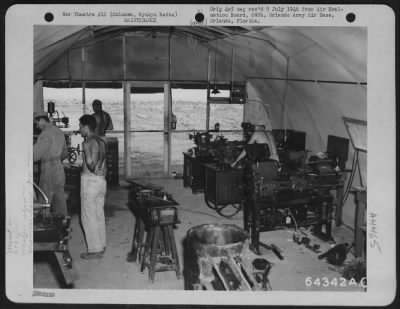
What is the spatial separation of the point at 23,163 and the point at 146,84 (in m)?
6.18

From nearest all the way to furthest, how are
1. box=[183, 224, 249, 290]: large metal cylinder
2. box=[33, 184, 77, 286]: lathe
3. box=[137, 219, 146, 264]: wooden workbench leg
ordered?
box=[183, 224, 249, 290]: large metal cylinder → box=[33, 184, 77, 286]: lathe → box=[137, 219, 146, 264]: wooden workbench leg

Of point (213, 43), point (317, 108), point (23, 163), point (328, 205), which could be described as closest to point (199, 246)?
point (23, 163)

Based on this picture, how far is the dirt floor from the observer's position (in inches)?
193

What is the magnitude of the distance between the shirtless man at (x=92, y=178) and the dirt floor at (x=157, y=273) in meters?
0.36

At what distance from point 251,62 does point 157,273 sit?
5102 millimetres

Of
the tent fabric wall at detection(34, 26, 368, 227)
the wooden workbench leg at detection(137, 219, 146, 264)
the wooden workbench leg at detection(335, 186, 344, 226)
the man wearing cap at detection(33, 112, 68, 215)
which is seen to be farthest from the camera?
the wooden workbench leg at detection(335, 186, 344, 226)

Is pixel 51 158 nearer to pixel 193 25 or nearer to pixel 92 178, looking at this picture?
pixel 92 178

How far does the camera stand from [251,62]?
905cm

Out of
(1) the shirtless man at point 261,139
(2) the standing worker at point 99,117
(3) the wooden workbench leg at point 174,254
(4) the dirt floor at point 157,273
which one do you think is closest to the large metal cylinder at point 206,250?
(4) the dirt floor at point 157,273

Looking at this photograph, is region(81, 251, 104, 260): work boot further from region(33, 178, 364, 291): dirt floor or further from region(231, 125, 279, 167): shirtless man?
region(231, 125, 279, 167): shirtless man

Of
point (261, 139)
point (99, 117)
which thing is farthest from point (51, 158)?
point (261, 139)

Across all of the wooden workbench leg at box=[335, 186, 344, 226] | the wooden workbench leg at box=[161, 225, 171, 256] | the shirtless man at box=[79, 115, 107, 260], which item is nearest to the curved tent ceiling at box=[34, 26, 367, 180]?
the wooden workbench leg at box=[335, 186, 344, 226]

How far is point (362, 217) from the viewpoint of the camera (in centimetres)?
538

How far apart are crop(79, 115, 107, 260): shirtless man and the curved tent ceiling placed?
106 cm
